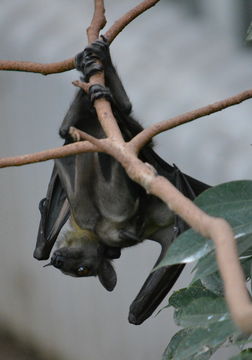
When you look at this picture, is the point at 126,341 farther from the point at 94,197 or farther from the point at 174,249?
the point at 174,249

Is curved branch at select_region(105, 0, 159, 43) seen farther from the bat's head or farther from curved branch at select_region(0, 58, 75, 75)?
the bat's head

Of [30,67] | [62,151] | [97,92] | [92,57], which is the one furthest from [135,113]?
[62,151]

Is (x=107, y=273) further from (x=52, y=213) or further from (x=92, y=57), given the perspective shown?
(x=92, y=57)

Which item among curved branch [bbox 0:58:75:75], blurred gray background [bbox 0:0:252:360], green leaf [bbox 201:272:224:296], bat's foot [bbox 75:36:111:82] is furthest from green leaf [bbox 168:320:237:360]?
blurred gray background [bbox 0:0:252:360]

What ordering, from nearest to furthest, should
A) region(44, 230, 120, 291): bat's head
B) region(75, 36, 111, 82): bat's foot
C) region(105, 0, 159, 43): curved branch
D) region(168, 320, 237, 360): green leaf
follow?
1. region(168, 320, 237, 360): green leaf
2. region(105, 0, 159, 43): curved branch
3. region(75, 36, 111, 82): bat's foot
4. region(44, 230, 120, 291): bat's head

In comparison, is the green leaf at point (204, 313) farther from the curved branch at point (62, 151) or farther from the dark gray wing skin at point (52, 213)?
the dark gray wing skin at point (52, 213)

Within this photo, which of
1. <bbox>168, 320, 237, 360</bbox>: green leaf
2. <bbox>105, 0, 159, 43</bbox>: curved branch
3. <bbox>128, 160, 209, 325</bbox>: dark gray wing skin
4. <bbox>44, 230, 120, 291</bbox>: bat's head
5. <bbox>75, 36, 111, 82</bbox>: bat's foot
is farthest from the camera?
<bbox>44, 230, 120, 291</bbox>: bat's head

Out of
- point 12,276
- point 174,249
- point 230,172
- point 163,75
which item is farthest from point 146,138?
point 12,276
